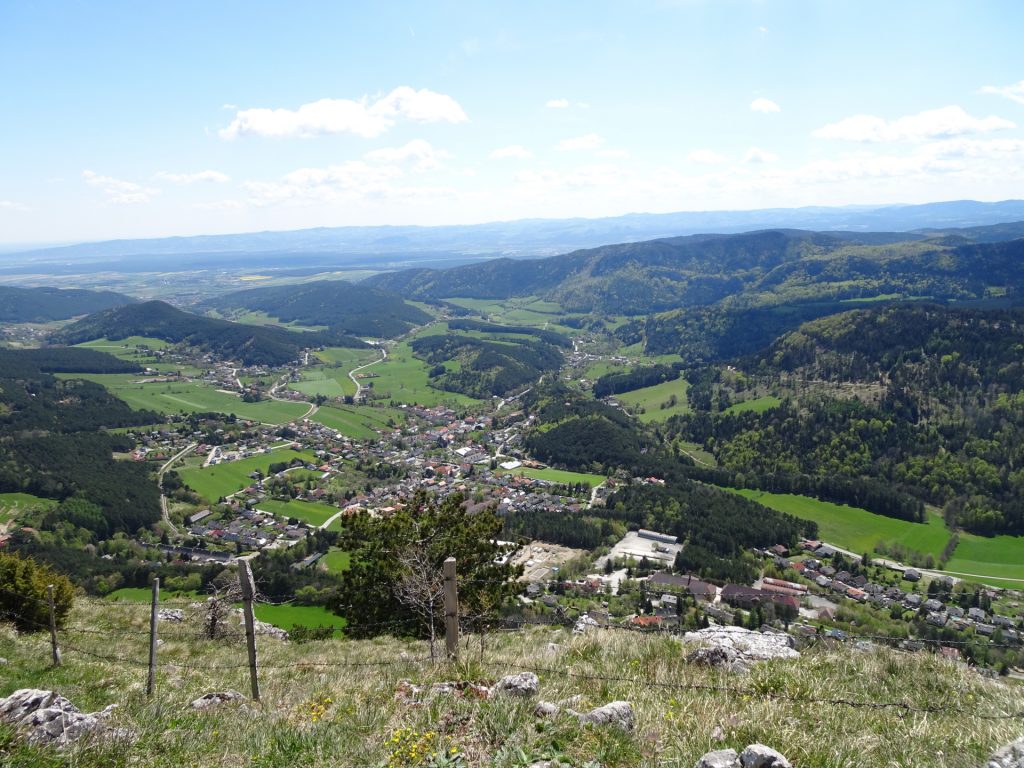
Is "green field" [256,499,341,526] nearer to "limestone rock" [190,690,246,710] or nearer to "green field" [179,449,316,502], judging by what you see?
"green field" [179,449,316,502]

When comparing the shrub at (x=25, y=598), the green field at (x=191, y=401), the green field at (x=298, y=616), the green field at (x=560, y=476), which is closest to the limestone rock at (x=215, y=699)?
the shrub at (x=25, y=598)

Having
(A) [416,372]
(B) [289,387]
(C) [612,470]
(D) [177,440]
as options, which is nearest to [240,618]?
(C) [612,470]

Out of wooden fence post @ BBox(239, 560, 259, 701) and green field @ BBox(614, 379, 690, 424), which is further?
green field @ BBox(614, 379, 690, 424)

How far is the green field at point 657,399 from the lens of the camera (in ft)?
398

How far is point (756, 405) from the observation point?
112 m

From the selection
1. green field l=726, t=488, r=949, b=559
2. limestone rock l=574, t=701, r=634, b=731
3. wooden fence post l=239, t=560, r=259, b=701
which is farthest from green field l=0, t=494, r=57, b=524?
green field l=726, t=488, r=949, b=559

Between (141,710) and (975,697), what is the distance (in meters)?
13.4

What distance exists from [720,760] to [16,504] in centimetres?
8753

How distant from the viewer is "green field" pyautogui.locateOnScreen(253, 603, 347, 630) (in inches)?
1473

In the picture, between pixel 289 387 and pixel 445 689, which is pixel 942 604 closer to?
pixel 445 689

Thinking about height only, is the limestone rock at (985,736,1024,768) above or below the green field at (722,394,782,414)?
above

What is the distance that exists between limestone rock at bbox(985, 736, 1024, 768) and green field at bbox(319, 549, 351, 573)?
53.1m

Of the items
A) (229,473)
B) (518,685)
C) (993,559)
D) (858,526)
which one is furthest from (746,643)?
(229,473)

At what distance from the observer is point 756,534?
210 ft
